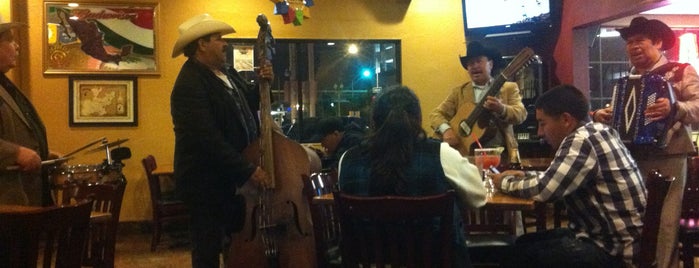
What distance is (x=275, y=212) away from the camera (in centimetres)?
284

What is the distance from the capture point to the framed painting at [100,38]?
5.91 metres

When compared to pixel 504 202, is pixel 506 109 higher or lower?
higher

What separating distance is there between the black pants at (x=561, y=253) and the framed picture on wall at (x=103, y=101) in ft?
15.1

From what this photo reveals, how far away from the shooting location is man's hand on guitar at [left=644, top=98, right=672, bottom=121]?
287 cm

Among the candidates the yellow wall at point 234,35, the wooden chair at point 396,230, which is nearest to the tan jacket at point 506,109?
the wooden chair at point 396,230

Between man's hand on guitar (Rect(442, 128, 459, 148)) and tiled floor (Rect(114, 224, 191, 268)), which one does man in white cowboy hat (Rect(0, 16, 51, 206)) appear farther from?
man's hand on guitar (Rect(442, 128, 459, 148))

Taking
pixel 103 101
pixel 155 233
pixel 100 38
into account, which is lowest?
pixel 155 233

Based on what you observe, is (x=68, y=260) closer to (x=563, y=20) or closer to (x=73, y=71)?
(x=73, y=71)

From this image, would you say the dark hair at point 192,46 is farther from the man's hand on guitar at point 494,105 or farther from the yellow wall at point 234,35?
the yellow wall at point 234,35

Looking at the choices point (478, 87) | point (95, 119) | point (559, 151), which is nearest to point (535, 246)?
point (559, 151)

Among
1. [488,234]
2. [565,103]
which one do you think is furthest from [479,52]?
[565,103]

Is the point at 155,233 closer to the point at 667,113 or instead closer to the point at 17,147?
the point at 17,147

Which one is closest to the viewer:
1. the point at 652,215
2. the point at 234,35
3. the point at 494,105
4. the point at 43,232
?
the point at 43,232

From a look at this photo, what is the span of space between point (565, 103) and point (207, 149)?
1.48m
